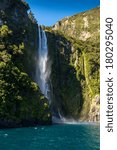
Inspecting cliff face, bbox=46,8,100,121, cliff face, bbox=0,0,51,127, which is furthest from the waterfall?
cliff face, bbox=46,8,100,121

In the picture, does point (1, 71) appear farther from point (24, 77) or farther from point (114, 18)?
point (114, 18)

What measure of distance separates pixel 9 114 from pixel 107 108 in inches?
3099

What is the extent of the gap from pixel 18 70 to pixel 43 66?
30.5 metres

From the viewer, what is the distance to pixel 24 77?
9375cm

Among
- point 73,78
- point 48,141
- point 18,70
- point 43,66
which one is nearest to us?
point 48,141

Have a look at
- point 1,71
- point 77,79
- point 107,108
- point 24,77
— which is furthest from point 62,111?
point 107,108

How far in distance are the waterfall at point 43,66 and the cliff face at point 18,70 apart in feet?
8.35

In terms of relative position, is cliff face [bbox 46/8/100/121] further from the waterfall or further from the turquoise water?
the turquoise water

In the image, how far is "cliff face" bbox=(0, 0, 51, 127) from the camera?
85.2 metres

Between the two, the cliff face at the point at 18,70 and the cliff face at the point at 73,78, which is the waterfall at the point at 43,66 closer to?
the cliff face at the point at 18,70

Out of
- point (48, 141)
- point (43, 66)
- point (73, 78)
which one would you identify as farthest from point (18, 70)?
point (48, 141)

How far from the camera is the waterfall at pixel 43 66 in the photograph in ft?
389

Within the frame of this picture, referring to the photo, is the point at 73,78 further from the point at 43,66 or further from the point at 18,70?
the point at 18,70

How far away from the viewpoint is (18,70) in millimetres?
93375
